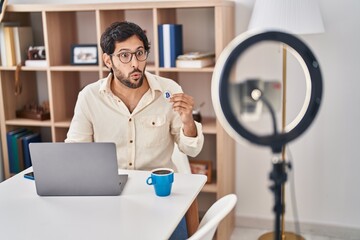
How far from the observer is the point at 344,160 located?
273 centimetres

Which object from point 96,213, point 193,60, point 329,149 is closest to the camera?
point 96,213

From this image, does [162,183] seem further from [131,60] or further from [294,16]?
[294,16]

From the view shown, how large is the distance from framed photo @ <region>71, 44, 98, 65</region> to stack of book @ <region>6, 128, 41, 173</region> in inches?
27.2

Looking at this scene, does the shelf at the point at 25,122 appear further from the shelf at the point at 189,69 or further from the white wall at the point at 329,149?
the white wall at the point at 329,149

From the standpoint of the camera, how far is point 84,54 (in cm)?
290

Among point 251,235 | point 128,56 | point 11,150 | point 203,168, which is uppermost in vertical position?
point 128,56

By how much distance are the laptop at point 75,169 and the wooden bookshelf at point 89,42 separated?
1.19 metres

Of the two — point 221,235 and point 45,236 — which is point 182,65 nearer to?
point 221,235

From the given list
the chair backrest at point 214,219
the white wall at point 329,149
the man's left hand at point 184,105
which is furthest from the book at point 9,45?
the chair backrest at point 214,219

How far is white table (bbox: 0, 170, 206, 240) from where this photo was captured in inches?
51.0

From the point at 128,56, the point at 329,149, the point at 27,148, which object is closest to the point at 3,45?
the point at 27,148

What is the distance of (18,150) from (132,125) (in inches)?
57.9

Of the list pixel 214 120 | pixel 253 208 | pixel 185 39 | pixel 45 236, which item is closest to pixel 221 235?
pixel 253 208

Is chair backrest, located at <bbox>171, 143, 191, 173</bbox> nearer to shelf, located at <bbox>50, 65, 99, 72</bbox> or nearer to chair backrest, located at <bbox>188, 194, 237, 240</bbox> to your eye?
chair backrest, located at <bbox>188, 194, 237, 240</bbox>
